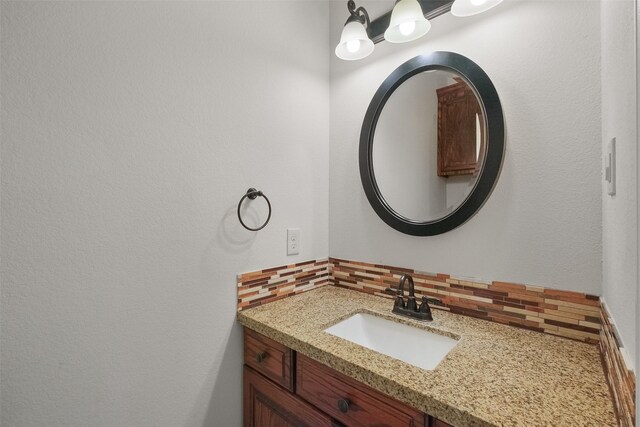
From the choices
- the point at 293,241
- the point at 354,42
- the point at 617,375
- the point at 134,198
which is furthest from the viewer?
the point at 293,241

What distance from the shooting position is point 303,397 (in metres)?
0.89

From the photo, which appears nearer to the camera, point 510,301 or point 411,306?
point 510,301

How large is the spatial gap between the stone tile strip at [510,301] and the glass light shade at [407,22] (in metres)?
0.98

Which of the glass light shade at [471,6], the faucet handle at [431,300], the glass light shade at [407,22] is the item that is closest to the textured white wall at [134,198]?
the glass light shade at [407,22]

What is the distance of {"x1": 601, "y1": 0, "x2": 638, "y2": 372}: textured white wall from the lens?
0.48 meters

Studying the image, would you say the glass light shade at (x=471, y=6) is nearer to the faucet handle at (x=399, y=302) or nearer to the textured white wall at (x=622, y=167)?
the textured white wall at (x=622, y=167)

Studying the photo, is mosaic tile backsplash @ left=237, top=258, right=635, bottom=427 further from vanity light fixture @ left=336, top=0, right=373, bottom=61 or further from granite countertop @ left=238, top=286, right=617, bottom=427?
vanity light fixture @ left=336, top=0, right=373, bottom=61

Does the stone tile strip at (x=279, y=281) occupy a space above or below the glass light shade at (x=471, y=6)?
below

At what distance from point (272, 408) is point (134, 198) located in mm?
873

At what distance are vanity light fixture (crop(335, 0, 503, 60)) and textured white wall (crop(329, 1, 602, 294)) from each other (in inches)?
3.3

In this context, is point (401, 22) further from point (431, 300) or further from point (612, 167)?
point (431, 300)

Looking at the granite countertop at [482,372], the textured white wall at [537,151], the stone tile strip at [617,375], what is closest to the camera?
the stone tile strip at [617,375]

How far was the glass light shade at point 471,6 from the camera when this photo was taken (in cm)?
93

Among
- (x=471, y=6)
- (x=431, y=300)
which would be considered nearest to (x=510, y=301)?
(x=431, y=300)
